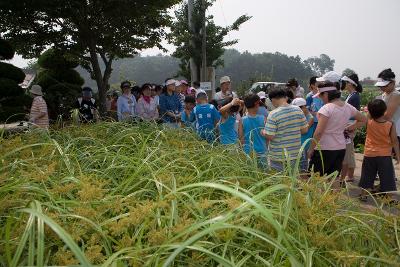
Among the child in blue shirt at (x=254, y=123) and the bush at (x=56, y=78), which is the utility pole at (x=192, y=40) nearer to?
the bush at (x=56, y=78)

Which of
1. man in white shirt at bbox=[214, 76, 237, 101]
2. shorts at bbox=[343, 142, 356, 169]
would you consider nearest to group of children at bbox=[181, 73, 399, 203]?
shorts at bbox=[343, 142, 356, 169]

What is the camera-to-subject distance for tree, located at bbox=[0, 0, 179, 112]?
32.0ft

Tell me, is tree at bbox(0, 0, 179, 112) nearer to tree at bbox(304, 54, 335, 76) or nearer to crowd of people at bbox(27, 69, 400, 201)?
crowd of people at bbox(27, 69, 400, 201)

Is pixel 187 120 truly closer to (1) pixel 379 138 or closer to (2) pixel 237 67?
(1) pixel 379 138

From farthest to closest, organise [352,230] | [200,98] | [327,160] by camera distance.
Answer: [200,98], [327,160], [352,230]

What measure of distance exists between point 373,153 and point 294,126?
1.59 m

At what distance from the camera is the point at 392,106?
5.07 meters

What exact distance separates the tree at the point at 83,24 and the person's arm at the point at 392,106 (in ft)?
24.2

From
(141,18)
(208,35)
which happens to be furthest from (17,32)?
(208,35)

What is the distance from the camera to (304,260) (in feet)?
3.76

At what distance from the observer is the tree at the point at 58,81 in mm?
10562

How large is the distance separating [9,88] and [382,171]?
838 centimetres

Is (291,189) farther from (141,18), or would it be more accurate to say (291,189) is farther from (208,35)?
(208,35)

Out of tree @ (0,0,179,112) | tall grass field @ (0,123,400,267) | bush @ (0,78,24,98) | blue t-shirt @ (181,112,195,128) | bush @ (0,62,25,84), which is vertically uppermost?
tree @ (0,0,179,112)
